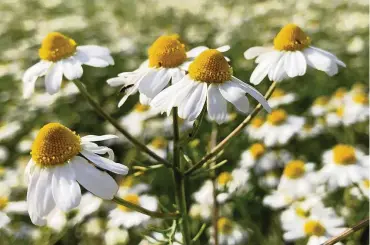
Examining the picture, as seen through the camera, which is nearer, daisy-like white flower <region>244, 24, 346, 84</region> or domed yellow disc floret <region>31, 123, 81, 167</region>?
domed yellow disc floret <region>31, 123, 81, 167</region>

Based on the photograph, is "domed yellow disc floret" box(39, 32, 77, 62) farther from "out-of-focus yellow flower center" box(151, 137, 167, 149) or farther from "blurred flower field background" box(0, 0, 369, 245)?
"out-of-focus yellow flower center" box(151, 137, 167, 149)

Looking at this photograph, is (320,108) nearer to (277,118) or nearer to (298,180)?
(277,118)

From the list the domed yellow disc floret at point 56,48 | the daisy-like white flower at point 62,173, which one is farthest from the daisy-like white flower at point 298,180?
the daisy-like white flower at point 62,173

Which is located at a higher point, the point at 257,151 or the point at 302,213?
the point at 302,213

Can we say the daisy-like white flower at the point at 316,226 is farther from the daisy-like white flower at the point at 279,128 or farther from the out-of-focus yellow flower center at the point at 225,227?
the daisy-like white flower at the point at 279,128

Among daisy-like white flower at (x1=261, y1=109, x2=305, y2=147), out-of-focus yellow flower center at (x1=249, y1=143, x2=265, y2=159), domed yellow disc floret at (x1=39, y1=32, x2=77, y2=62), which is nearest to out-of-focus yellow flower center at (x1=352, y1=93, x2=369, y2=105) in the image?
daisy-like white flower at (x1=261, y1=109, x2=305, y2=147)

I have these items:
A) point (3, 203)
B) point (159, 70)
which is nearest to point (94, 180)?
point (159, 70)

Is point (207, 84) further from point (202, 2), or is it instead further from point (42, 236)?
point (202, 2)
